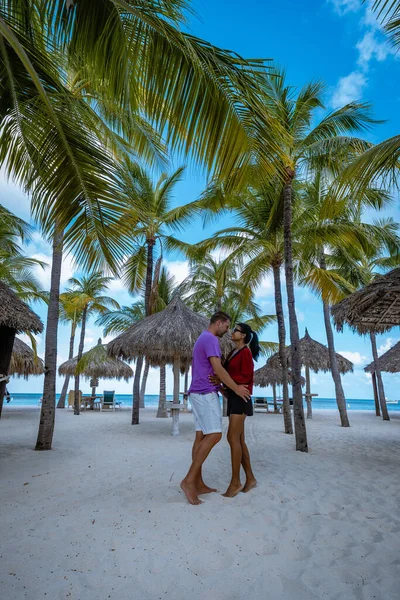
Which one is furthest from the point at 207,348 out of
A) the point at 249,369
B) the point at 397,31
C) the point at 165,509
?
the point at 397,31

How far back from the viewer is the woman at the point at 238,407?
10.8 ft

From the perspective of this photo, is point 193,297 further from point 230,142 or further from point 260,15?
point 230,142

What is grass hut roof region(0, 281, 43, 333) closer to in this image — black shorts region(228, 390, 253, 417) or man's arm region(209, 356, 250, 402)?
man's arm region(209, 356, 250, 402)

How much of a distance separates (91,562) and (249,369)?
198cm

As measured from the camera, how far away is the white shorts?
311 centimetres

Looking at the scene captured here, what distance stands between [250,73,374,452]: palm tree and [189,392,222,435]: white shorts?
3853mm

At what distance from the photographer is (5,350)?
6855 millimetres

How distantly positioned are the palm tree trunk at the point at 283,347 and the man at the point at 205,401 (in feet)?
22.0

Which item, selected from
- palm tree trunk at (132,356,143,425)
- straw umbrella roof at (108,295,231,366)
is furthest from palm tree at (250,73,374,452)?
palm tree trunk at (132,356,143,425)

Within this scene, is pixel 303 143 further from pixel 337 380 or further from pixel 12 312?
pixel 337 380

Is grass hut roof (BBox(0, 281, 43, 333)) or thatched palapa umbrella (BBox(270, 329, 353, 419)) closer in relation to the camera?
grass hut roof (BBox(0, 281, 43, 333))

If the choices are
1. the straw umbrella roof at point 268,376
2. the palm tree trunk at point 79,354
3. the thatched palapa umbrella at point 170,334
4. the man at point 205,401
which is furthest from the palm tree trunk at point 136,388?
the straw umbrella roof at point 268,376

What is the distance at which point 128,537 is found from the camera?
2.42 m

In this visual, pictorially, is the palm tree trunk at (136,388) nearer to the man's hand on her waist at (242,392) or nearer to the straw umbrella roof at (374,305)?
the straw umbrella roof at (374,305)
